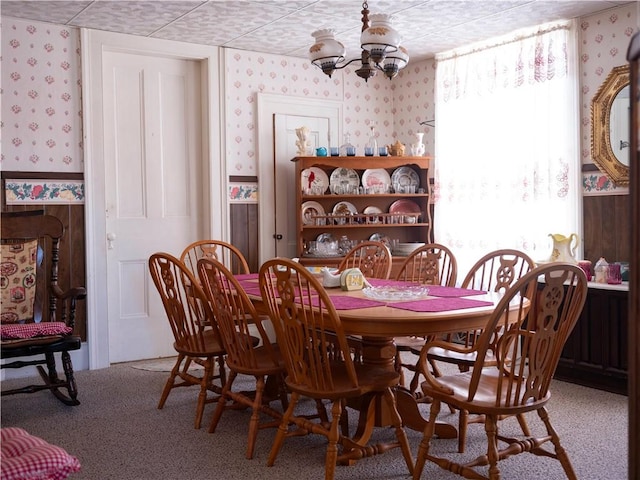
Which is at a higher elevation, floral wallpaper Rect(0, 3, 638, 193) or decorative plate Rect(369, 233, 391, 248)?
floral wallpaper Rect(0, 3, 638, 193)

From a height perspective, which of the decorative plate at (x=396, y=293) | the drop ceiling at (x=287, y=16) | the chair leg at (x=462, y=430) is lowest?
the chair leg at (x=462, y=430)

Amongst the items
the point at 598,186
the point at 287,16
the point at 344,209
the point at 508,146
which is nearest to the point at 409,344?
the point at 598,186

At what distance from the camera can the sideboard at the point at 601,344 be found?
3977 mm

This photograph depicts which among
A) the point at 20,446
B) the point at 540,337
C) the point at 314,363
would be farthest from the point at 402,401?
the point at 20,446

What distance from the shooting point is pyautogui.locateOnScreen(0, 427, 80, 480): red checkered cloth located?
1664mm

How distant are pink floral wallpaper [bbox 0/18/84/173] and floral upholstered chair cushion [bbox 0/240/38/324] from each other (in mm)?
722

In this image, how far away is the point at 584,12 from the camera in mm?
4449

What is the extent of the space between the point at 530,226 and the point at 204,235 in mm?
2488

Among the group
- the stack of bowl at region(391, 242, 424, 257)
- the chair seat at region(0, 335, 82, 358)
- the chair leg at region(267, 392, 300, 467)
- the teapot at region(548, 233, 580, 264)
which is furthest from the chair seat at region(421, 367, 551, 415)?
the stack of bowl at region(391, 242, 424, 257)

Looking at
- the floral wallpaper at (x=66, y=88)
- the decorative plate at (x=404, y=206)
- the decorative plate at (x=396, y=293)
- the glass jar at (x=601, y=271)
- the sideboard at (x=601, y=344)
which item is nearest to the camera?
the decorative plate at (x=396, y=293)

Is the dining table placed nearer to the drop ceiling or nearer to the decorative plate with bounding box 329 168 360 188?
the drop ceiling

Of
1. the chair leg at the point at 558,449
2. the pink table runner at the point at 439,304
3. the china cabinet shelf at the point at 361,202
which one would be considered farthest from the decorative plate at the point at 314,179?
the chair leg at the point at 558,449

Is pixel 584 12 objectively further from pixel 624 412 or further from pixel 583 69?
pixel 624 412

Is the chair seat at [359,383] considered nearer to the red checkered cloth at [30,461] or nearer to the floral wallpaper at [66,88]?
the red checkered cloth at [30,461]
